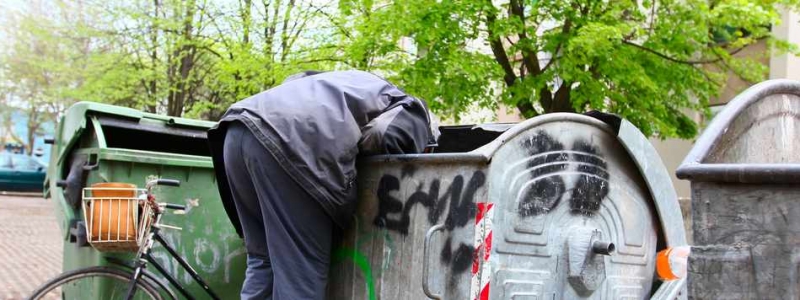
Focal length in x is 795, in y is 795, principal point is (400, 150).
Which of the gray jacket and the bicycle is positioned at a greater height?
the gray jacket

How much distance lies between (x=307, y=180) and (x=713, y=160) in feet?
5.28

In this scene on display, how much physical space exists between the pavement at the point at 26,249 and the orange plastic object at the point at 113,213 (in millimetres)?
2508

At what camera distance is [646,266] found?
3.69 m

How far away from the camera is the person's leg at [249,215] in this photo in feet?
11.2

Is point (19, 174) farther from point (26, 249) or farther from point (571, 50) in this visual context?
point (571, 50)

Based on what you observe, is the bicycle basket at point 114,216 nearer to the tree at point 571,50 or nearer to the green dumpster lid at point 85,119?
the green dumpster lid at point 85,119

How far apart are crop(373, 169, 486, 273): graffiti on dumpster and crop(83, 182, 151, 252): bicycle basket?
143 centimetres

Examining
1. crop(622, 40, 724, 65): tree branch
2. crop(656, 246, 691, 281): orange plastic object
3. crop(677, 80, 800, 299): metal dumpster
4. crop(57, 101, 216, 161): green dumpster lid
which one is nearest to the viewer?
crop(677, 80, 800, 299): metal dumpster

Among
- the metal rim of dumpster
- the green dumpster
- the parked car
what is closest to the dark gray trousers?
the green dumpster

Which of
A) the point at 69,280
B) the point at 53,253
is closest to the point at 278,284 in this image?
the point at 69,280

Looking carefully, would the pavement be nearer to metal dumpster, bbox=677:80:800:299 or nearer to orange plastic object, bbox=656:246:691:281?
orange plastic object, bbox=656:246:691:281

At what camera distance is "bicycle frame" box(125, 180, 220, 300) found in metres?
4.05

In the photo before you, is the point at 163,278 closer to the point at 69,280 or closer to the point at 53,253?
the point at 69,280

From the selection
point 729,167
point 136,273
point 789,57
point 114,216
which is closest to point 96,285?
point 136,273
